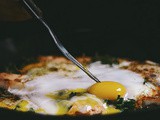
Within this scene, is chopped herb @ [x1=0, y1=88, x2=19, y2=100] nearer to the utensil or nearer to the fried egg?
the fried egg

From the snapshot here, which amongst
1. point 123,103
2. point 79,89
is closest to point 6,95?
point 79,89

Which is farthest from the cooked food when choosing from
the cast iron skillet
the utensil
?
the cast iron skillet

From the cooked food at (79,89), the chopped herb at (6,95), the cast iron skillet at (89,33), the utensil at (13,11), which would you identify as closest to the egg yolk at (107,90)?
the cooked food at (79,89)

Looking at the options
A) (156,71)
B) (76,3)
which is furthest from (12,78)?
(76,3)

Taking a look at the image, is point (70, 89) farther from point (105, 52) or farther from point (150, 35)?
point (150, 35)

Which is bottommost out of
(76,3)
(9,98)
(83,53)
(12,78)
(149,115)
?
(149,115)

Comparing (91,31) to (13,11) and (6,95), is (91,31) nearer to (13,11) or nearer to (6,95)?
(13,11)
